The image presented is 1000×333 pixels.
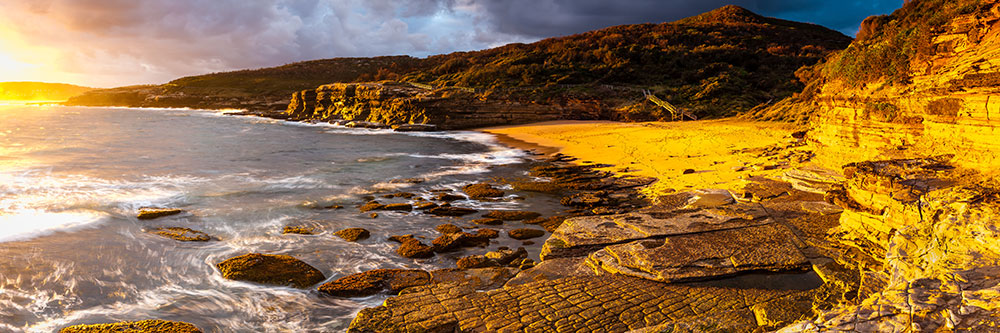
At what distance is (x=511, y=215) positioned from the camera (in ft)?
33.8

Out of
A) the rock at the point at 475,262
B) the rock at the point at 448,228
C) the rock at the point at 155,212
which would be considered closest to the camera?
the rock at the point at 475,262

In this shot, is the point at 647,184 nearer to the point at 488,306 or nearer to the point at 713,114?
the point at 488,306

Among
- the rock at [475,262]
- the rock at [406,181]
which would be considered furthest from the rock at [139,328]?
the rock at [406,181]

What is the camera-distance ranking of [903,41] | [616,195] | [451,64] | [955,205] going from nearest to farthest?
[955,205] < [903,41] < [616,195] < [451,64]

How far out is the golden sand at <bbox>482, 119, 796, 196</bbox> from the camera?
1184 cm

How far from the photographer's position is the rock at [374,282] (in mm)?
6527

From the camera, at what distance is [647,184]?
482 inches

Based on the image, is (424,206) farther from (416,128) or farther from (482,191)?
(416,128)

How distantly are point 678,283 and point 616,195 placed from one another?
6.19 metres

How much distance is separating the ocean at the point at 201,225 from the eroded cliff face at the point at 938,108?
629cm

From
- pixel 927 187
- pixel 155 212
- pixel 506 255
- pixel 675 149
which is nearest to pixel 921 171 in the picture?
pixel 927 187

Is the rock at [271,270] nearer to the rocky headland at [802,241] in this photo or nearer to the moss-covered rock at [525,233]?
A: the rocky headland at [802,241]

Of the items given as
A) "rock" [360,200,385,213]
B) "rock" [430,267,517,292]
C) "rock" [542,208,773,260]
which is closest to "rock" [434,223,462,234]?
"rock" [430,267,517,292]

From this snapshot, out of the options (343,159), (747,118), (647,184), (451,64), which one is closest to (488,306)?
(647,184)
